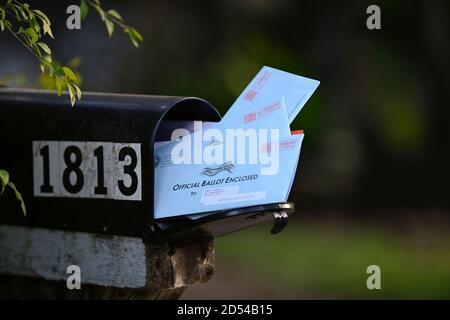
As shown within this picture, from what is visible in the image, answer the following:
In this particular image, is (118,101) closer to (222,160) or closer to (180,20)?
(222,160)

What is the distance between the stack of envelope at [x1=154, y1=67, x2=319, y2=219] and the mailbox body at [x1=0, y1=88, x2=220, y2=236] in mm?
91

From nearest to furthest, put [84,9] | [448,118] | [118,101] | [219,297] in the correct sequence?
[84,9]
[118,101]
[219,297]
[448,118]

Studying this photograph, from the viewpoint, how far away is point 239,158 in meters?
3.27

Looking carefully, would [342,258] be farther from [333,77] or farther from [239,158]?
[239,158]

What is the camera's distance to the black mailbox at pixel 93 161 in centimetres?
332

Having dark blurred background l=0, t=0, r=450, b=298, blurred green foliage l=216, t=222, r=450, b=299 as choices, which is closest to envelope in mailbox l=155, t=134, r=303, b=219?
blurred green foliage l=216, t=222, r=450, b=299

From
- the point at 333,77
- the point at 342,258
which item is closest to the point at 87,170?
the point at 342,258

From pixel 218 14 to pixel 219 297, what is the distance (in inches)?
177

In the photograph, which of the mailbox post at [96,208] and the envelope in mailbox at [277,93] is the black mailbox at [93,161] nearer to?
the mailbox post at [96,208]

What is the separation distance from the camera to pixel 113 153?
11.2 ft

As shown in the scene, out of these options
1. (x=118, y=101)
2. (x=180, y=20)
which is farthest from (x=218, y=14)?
(x=118, y=101)

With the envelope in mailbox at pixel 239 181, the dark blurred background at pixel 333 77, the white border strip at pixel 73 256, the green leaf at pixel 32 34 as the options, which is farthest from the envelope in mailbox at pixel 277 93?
the dark blurred background at pixel 333 77

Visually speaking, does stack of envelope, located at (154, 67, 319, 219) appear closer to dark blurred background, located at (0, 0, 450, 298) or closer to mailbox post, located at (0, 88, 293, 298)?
mailbox post, located at (0, 88, 293, 298)

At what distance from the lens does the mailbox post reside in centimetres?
334
